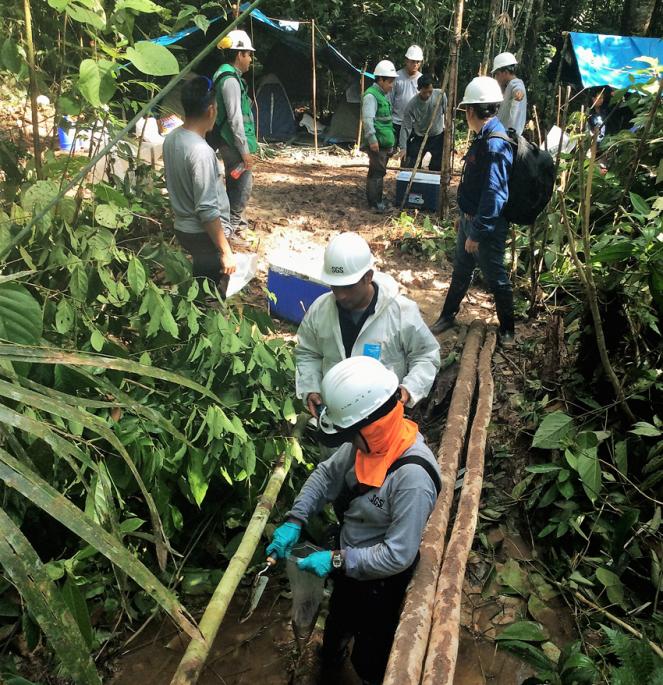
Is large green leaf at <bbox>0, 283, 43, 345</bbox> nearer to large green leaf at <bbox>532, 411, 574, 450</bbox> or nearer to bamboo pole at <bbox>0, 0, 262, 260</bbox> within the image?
bamboo pole at <bbox>0, 0, 262, 260</bbox>

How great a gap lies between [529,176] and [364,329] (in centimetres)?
220

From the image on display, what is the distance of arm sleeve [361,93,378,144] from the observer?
26.0 feet

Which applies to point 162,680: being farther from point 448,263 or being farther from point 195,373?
point 448,263

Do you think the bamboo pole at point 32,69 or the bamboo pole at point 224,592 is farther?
the bamboo pole at point 32,69

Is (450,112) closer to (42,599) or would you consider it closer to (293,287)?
(293,287)

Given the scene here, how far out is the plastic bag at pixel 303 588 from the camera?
2506mm

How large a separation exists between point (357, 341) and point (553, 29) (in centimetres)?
1741

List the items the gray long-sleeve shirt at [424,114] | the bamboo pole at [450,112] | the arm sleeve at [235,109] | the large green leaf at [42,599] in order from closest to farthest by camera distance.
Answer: the large green leaf at [42,599], the arm sleeve at [235,109], the bamboo pole at [450,112], the gray long-sleeve shirt at [424,114]

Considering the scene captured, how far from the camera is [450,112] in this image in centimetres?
755

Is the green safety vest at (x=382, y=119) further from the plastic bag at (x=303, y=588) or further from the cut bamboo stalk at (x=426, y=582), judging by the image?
the plastic bag at (x=303, y=588)

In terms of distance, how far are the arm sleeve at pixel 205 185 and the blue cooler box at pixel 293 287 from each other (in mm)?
1227

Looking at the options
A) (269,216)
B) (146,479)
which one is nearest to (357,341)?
(146,479)

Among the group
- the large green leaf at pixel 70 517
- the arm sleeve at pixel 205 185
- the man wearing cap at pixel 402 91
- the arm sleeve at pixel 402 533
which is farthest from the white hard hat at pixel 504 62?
the large green leaf at pixel 70 517

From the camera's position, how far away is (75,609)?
1561 millimetres
